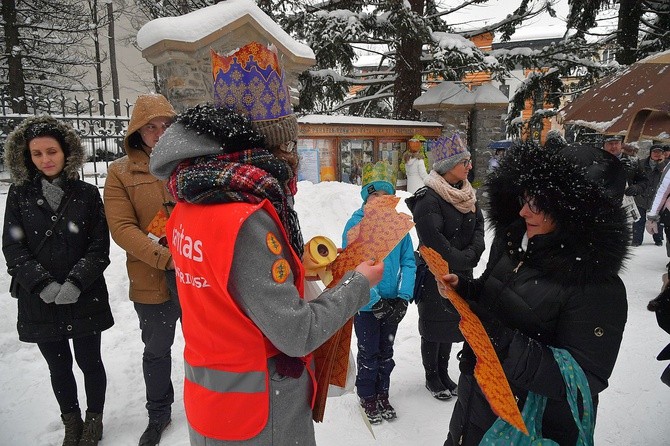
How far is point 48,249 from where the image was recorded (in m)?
2.85

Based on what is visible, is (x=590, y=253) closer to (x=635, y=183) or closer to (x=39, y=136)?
(x=39, y=136)

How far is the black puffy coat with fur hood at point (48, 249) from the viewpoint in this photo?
2.80 m

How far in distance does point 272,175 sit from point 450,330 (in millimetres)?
2562

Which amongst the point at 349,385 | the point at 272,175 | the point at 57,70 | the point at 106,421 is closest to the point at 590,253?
the point at 349,385

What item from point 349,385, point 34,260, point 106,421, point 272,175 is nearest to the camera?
point 272,175

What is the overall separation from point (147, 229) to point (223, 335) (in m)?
1.85

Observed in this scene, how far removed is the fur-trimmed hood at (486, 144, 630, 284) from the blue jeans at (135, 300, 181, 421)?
7.99 ft

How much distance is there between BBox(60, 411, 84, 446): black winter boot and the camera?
9.60 ft

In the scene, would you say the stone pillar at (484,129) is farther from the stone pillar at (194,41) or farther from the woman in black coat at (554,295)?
the woman in black coat at (554,295)

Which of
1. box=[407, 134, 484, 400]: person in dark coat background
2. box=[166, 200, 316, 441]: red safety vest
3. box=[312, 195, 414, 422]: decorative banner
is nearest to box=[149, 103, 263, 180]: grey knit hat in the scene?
box=[166, 200, 316, 441]: red safety vest

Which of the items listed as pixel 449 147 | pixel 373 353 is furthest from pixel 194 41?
pixel 373 353

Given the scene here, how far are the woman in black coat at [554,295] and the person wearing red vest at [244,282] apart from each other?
27.0 inches

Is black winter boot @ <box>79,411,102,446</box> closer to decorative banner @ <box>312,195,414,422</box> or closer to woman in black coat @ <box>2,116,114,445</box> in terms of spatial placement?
woman in black coat @ <box>2,116,114,445</box>

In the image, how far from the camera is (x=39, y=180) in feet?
9.45
